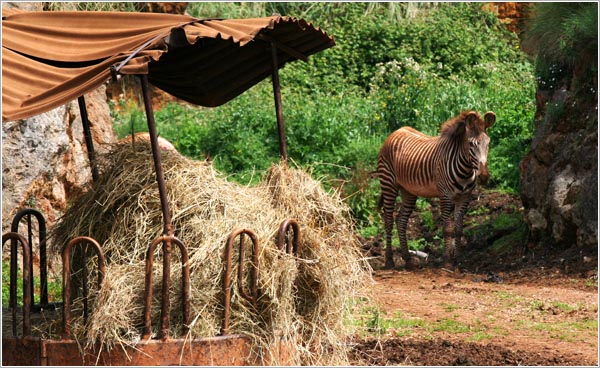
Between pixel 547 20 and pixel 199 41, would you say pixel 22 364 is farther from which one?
pixel 547 20

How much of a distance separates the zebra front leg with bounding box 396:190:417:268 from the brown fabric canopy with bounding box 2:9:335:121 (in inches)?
201

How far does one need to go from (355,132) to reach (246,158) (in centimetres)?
191

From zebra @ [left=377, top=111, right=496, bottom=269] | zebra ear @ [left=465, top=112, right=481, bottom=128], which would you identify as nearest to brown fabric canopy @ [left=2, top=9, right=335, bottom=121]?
zebra ear @ [left=465, top=112, right=481, bottom=128]

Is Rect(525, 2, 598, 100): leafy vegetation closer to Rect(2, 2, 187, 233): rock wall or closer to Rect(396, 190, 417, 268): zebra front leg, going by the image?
Rect(396, 190, 417, 268): zebra front leg

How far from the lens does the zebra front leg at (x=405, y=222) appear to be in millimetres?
12935

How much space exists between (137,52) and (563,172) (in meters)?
6.96

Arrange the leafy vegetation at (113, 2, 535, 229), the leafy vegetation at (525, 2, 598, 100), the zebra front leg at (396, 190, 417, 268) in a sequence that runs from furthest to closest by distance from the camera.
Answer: the leafy vegetation at (113, 2, 535, 229)
the zebra front leg at (396, 190, 417, 268)
the leafy vegetation at (525, 2, 598, 100)

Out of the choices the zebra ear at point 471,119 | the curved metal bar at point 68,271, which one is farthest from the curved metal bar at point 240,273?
the zebra ear at point 471,119

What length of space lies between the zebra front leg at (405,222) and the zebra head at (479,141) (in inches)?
52.4

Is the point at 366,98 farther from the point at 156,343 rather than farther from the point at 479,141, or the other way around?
the point at 156,343

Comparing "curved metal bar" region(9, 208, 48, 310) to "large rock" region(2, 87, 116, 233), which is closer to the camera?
"curved metal bar" region(9, 208, 48, 310)

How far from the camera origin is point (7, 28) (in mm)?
7652

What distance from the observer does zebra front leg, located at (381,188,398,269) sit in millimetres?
12969

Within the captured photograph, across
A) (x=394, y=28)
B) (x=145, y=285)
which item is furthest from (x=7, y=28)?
(x=394, y=28)
